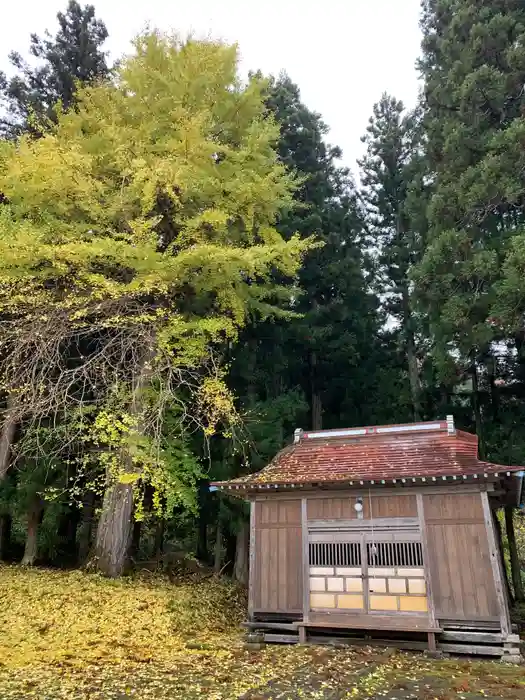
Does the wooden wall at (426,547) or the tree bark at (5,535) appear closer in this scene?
the wooden wall at (426,547)

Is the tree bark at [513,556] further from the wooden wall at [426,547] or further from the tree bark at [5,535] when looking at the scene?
the tree bark at [5,535]

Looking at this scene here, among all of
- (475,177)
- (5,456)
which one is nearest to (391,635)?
(5,456)

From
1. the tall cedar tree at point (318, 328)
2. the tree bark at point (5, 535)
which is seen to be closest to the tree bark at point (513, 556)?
the tall cedar tree at point (318, 328)

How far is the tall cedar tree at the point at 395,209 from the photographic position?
66.5ft

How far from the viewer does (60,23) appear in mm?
16094

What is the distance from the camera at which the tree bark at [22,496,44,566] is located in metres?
12.8

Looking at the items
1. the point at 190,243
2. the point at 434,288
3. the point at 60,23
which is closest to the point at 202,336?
the point at 190,243

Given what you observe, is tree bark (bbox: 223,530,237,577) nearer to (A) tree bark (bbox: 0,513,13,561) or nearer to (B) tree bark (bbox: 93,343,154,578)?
(B) tree bark (bbox: 93,343,154,578)

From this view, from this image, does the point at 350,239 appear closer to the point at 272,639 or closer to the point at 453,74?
the point at 453,74

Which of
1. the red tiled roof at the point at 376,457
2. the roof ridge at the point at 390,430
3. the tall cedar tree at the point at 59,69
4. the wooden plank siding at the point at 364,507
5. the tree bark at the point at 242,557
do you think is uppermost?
the tall cedar tree at the point at 59,69

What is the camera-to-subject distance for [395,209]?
884 inches

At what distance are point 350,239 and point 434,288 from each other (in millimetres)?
6404

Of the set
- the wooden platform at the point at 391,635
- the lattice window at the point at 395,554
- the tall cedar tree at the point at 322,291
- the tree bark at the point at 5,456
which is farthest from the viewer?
the tall cedar tree at the point at 322,291

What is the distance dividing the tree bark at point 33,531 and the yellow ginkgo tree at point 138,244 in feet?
8.98
